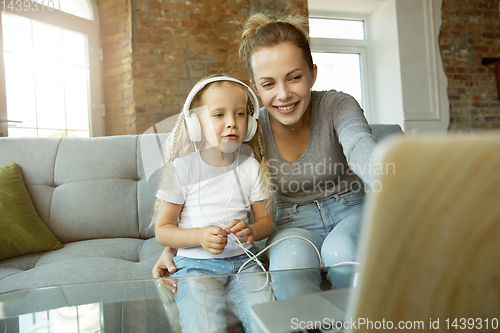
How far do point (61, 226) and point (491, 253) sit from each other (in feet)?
5.03

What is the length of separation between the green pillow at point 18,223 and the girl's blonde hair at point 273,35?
3.32ft

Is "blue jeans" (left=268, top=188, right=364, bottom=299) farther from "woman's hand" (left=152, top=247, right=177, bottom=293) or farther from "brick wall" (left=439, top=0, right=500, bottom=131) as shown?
"brick wall" (left=439, top=0, right=500, bottom=131)

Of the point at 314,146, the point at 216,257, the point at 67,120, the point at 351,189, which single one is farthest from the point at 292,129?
the point at 67,120

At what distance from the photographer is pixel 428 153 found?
0.16 meters

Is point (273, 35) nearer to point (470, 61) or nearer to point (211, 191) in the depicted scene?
point (211, 191)

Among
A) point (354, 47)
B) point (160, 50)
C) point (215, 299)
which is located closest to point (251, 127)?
point (215, 299)

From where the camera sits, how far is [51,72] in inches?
126

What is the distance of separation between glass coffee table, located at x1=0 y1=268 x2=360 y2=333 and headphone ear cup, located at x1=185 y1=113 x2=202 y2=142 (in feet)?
1.61

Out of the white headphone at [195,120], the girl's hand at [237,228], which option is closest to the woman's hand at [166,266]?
the girl's hand at [237,228]

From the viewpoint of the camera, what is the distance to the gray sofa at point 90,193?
1318mm

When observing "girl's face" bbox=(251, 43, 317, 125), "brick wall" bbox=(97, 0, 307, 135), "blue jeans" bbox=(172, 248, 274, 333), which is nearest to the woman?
"girl's face" bbox=(251, 43, 317, 125)

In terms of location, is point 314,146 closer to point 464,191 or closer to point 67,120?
point 464,191

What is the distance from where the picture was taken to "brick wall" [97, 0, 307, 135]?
317 cm

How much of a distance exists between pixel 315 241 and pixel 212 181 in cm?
37
